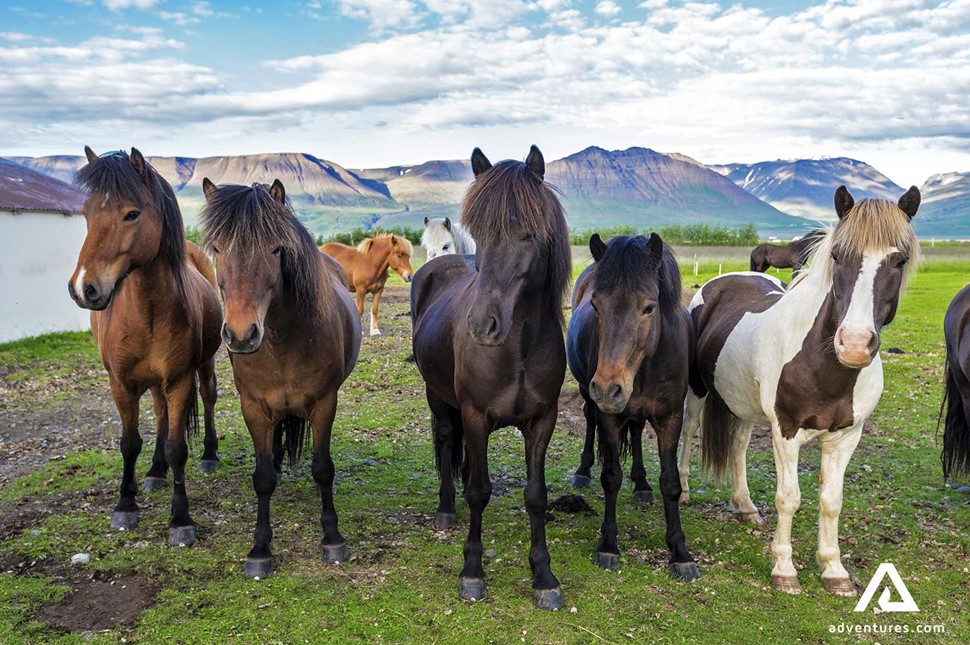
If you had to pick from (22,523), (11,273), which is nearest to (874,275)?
(22,523)

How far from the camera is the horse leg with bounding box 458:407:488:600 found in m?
4.24

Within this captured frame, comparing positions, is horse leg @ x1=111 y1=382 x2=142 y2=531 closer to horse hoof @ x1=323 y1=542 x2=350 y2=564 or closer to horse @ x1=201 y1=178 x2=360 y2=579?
horse @ x1=201 y1=178 x2=360 y2=579

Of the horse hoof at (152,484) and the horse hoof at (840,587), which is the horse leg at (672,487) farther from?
the horse hoof at (152,484)

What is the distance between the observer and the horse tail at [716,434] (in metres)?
5.79

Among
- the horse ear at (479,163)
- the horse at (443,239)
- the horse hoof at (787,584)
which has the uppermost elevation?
the horse ear at (479,163)

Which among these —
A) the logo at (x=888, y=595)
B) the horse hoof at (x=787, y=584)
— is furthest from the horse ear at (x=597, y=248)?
the logo at (x=888, y=595)

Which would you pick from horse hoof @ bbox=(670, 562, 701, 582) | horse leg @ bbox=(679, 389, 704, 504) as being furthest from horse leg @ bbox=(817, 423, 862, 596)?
horse leg @ bbox=(679, 389, 704, 504)

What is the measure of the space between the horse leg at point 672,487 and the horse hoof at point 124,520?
411 centimetres

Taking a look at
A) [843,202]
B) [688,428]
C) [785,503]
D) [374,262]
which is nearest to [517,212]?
[843,202]

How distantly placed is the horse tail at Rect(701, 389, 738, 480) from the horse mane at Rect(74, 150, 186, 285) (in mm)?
4526

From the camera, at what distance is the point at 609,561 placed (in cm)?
467

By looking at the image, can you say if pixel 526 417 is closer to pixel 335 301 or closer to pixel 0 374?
pixel 335 301

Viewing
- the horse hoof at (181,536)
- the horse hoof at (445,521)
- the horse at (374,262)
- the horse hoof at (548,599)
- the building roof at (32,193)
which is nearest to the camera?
the horse hoof at (548,599)

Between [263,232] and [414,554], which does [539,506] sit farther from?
[263,232]
